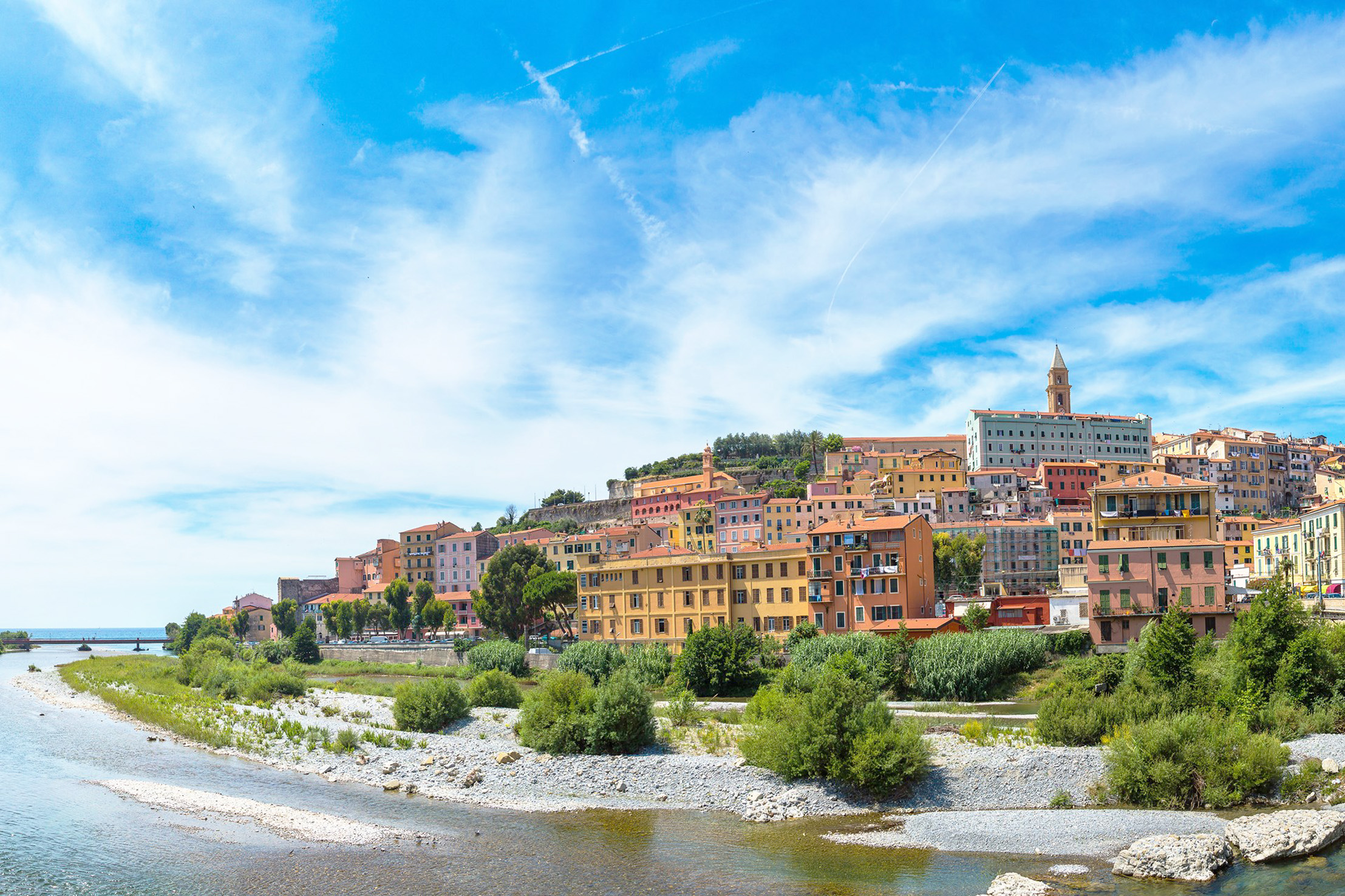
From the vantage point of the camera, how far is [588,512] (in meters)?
174

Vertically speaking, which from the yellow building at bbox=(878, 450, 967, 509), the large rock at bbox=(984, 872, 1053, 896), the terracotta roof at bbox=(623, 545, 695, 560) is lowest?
the large rock at bbox=(984, 872, 1053, 896)

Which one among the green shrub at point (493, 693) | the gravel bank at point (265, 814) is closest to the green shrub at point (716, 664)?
the green shrub at point (493, 693)

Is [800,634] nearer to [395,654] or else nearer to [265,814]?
[265,814]

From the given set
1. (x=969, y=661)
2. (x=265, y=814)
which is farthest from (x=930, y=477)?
(x=265, y=814)

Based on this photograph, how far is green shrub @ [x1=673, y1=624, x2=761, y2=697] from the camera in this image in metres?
58.3

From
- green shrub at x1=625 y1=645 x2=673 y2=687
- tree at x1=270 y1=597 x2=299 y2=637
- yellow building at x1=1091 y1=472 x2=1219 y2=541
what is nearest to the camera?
green shrub at x1=625 y1=645 x2=673 y2=687

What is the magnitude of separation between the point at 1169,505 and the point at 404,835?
177ft

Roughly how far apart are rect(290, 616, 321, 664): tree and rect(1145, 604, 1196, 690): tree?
88423 mm

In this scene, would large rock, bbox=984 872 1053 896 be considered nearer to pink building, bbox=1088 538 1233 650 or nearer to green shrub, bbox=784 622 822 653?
green shrub, bbox=784 622 822 653

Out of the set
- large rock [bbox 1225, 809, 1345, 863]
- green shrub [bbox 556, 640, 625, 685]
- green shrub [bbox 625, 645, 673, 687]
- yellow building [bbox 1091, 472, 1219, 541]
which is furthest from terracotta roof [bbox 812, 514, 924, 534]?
large rock [bbox 1225, 809, 1345, 863]

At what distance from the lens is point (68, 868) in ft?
90.5

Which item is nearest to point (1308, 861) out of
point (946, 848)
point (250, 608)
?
point (946, 848)

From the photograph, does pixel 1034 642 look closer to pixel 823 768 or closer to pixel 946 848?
pixel 823 768

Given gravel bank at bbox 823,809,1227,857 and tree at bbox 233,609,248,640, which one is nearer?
gravel bank at bbox 823,809,1227,857
